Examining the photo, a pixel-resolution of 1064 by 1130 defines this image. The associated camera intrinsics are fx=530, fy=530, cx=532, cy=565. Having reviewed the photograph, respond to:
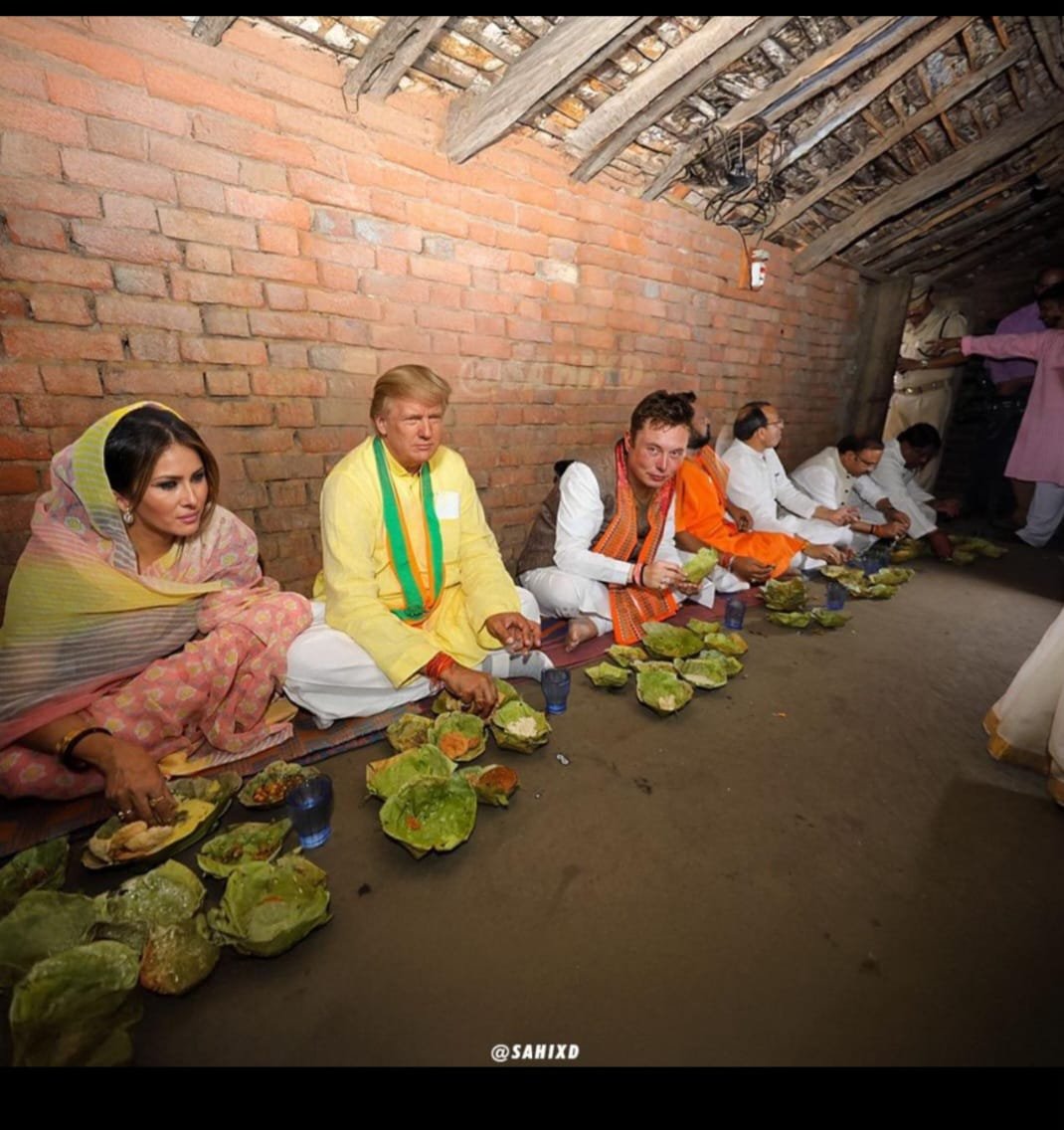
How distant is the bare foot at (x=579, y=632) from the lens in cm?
307

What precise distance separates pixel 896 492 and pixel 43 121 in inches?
258

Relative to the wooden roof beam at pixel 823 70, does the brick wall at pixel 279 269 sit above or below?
below

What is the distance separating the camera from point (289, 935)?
1.35 metres

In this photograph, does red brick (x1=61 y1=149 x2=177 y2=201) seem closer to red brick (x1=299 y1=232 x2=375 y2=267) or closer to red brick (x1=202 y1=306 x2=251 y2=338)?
red brick (x1=202 y1=306 x2=251 y2=338)

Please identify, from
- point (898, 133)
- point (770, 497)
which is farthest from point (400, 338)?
point (898, 133)

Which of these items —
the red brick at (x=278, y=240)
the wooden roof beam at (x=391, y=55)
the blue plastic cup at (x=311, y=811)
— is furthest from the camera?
the red brick at (x=278, y=240)

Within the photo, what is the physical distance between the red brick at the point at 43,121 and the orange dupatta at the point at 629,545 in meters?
2.75

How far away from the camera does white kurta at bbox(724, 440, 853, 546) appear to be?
Answer: 4.32m

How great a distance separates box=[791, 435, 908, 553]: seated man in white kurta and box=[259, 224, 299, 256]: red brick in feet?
14.9

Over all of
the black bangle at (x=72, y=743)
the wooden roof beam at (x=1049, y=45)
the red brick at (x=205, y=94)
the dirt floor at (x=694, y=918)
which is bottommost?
the dirt floor at (x=694, y=918)

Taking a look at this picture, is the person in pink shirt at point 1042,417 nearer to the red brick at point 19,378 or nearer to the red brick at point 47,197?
the red brick at point 47,197

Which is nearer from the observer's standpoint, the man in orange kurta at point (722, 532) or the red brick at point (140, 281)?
the red brick at point (140, 281)

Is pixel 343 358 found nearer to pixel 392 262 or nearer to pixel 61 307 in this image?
pixel 392 262

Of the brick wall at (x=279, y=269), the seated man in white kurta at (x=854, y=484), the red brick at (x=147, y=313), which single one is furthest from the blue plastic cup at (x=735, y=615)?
the red brick at (x=147, y=313)
